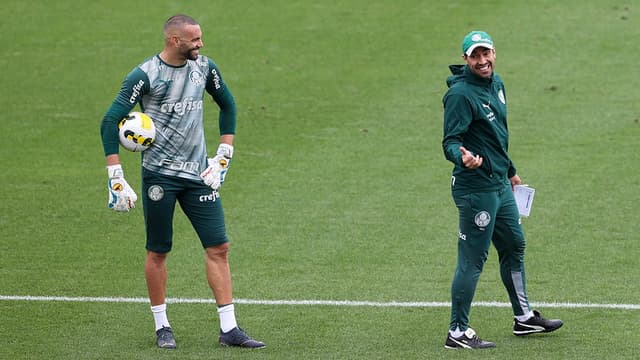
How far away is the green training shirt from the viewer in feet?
30.2

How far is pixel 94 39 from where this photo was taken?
20578mm

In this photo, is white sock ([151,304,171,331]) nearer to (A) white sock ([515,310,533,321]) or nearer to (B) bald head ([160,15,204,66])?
(B) bald head ([160,15,204,66])

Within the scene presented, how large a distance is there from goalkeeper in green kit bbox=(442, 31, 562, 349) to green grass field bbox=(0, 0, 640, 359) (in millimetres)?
450

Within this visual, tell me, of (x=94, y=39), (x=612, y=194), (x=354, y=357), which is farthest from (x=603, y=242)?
(x=94, y=39)

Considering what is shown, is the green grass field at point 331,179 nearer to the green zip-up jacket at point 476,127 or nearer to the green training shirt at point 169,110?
the green zip-up jacket at point 476,127

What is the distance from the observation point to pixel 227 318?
31.1 feet

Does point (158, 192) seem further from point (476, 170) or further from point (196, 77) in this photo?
point (476, 170)

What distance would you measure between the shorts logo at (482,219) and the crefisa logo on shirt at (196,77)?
2184 mm

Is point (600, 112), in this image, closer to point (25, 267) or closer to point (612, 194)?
point (612, 194)

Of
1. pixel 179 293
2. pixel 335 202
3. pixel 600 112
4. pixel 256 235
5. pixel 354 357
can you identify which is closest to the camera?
pixel 354 357

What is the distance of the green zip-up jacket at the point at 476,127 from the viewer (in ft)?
29.4

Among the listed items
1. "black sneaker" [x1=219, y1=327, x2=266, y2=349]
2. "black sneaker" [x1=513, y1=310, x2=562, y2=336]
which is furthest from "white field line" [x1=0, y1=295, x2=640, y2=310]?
"black sneaker" [x1=219, y1=327, x2=266, y2=349]

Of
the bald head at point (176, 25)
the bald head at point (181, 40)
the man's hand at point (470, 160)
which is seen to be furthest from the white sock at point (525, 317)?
the bald head at point (176, 25)

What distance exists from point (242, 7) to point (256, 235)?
32.6 feet
